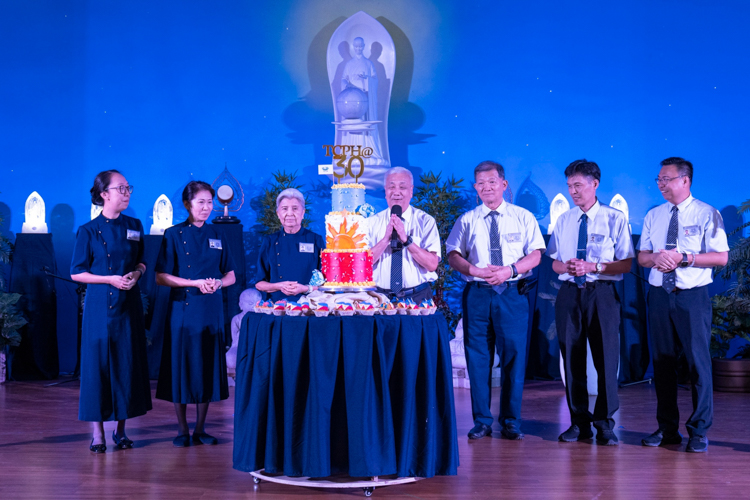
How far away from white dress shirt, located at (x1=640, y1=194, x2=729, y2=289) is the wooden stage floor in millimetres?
923

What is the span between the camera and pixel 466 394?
5645 millimetres

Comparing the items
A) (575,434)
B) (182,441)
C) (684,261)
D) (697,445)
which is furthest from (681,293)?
(182,441)

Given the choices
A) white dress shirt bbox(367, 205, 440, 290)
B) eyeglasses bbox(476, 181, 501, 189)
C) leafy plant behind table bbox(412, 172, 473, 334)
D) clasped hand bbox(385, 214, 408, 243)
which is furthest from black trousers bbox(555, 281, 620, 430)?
leafy plant behind table bbox(412, 172, 473, 334)

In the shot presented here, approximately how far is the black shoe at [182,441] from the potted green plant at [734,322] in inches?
177

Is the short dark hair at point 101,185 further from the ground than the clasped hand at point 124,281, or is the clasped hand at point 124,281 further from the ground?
the short dark hair at point 101,185

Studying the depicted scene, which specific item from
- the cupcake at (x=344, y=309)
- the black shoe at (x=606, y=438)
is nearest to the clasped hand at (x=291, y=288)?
the cupcake at (x=344, y=309)

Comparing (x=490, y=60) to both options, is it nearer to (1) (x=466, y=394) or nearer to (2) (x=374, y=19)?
(2) (x=374, y=19)

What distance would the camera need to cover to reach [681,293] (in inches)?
146

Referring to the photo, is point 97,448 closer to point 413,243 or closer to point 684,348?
point 413,243

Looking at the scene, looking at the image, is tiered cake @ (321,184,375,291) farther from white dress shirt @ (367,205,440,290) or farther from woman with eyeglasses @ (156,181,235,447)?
woman with eyeglasses @ (156,181,235,447)

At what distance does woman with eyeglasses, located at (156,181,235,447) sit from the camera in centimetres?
378

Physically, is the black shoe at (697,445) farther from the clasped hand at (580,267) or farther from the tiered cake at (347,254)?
the tiered cake at (347,254)

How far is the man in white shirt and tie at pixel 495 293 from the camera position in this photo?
392 cm

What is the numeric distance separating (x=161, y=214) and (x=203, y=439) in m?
3.63
